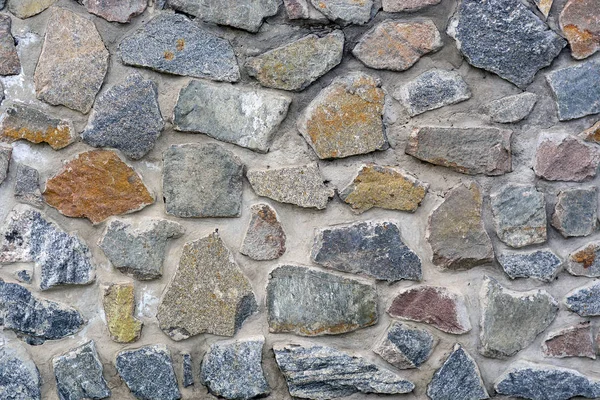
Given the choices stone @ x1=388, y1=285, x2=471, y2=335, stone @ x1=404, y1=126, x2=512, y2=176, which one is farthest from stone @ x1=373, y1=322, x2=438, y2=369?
stone @ x1=404, y1=126, x2=512, y2=176

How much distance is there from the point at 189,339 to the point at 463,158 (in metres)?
0.76

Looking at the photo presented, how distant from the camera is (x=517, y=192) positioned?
1.46 m

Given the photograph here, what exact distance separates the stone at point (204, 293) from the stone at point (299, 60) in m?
0.39

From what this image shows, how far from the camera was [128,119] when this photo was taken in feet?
4.65

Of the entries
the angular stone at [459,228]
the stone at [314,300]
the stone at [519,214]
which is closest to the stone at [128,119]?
the stone at [314,300]

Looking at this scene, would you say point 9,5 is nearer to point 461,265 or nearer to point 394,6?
point 394,6

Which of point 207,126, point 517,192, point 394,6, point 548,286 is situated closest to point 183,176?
point 207,126

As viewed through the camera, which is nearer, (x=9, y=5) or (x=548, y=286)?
(x=9, y=5)

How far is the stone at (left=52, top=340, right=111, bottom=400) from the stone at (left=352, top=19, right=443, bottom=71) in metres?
0.92

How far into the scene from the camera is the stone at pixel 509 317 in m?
1.48

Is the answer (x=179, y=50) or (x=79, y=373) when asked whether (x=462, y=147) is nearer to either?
(x=179, y=50)

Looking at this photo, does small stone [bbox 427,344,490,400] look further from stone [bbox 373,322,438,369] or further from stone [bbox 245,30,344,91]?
stone [bbox 245,30,344,91]

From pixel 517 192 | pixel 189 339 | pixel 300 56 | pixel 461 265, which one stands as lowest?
pixel 189 339

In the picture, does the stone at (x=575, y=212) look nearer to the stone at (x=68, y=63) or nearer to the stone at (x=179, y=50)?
the stone at (x=179, y=50)
